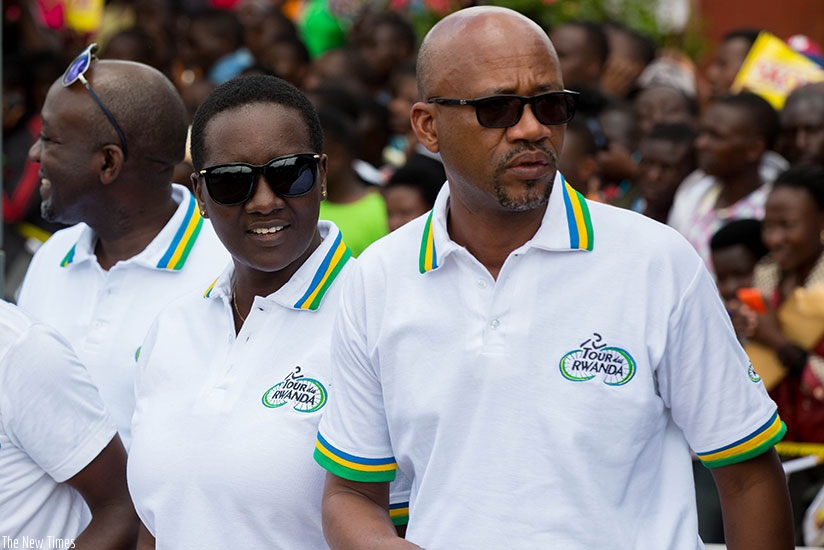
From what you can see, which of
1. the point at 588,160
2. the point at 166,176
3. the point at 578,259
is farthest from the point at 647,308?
the point at 588,160

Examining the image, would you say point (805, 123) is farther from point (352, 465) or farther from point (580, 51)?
point (352, 465)

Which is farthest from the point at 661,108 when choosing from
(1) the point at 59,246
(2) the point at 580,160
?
(1) the point at 59,246

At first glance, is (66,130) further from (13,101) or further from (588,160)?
(13,101)

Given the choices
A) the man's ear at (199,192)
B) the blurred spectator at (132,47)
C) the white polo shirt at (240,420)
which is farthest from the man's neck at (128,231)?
the blurred spectator at (132,47)

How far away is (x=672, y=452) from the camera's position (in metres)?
2.64

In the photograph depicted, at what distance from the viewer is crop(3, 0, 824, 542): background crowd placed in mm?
5516

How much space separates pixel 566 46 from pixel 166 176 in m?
5.30

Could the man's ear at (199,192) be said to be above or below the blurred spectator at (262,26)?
above

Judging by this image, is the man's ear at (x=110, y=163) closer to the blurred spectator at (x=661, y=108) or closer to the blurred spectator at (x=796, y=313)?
the blurred spectator at (x=796, y=313)

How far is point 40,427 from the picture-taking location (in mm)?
3070

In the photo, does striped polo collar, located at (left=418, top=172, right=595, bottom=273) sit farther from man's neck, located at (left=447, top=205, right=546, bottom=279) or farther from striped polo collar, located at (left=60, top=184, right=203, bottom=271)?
striped polo collar, located at (left=60, top=184, right=203, bottom=271)

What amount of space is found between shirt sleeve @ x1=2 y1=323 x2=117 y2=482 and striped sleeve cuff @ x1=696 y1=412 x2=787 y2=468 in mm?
1494

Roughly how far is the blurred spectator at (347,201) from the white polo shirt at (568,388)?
3.70 meters

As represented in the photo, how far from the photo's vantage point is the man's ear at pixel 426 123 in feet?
9.25
